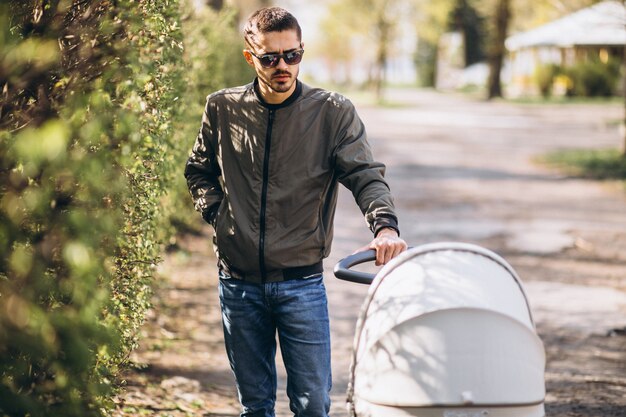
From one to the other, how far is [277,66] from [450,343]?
4.40ft

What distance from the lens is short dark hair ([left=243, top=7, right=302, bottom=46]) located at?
3.72 m

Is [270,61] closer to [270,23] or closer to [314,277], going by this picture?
[270,23]

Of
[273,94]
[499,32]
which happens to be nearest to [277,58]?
[273,94]

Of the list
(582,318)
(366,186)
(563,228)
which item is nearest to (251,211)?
(366,186)

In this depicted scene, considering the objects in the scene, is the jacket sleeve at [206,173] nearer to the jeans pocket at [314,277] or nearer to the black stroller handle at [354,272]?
the jeans pocket at [314,277]

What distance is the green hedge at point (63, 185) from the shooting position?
230 cm

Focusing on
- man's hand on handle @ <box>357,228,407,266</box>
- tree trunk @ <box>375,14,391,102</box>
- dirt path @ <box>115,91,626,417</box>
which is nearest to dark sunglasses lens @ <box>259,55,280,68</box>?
man's hand on handle @ <box>357,228,407,266</box>

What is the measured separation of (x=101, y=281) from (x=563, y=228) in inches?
373

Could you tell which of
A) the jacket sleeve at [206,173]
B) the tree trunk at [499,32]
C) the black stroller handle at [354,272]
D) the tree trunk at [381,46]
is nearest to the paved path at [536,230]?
the jacket sleeve at [206,173]

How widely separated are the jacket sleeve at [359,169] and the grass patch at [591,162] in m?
14.0

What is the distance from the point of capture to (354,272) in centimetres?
339

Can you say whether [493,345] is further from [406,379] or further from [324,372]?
[324,372]

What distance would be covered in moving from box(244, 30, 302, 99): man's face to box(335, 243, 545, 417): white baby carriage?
0.94 m

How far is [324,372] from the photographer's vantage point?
12.4 ft
